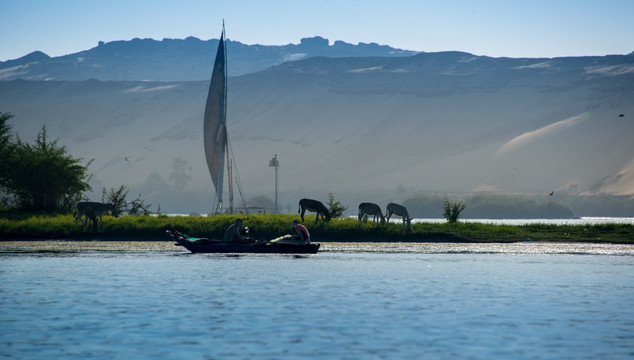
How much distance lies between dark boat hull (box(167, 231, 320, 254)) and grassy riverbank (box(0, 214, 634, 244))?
7.38 meters

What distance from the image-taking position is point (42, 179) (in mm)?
51750

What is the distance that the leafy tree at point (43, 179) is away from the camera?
51.7m

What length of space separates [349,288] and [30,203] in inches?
1317

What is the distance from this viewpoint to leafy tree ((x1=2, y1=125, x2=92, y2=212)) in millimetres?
51656

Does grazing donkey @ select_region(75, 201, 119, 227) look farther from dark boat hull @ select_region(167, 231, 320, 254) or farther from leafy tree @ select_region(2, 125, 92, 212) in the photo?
dark boat hull @ select_region(167, 231, 320, 254)

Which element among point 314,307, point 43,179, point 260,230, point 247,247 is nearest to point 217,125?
point 43,179

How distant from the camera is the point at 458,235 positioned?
154 feet

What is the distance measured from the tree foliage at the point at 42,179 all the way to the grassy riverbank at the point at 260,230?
379 centimetres

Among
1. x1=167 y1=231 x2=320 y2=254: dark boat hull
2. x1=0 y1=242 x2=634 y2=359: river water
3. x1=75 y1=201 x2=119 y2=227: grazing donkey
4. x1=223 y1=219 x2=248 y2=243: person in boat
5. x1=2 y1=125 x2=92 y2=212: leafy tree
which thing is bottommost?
x1=0 y1=242 x2=634 y2=359: river water

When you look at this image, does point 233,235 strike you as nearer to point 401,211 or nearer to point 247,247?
point 247,247

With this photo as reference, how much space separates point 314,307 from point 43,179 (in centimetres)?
3469

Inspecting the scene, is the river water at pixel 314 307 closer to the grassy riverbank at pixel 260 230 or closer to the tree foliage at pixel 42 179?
the grassy riverbank at pixel 260 230

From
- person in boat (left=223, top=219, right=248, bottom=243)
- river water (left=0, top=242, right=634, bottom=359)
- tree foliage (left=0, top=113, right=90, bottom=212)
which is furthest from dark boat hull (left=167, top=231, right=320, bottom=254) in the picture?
tree foliage (left=0, top=113, right=90, bottom=212)

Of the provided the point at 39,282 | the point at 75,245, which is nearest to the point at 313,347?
the point at 39,282
